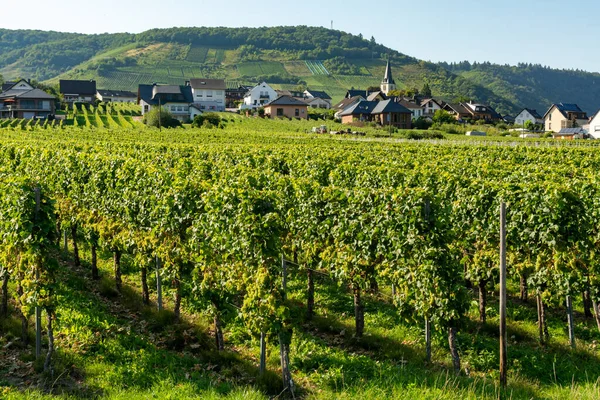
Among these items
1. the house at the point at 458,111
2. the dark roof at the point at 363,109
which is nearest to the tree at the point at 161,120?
the dark roof at the point at 363,109

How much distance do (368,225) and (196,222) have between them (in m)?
4.02

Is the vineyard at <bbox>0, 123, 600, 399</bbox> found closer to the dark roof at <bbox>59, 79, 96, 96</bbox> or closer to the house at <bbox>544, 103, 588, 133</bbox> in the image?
the house at <bbox>544, 103, 588, 133</bbox>

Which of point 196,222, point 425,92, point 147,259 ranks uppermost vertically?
point 425,92

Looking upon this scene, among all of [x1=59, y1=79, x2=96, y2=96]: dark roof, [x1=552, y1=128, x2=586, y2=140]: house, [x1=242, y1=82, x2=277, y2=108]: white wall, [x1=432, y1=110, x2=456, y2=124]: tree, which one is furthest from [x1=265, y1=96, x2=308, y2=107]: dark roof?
[x1=59, y1=79, x2=96, y2=96]: dark roof

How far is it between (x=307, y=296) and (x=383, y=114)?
8521 centimetres

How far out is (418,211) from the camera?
38.8 feet

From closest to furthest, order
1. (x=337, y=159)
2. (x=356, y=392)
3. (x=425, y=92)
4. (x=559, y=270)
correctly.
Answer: (x=356, y=392), (x=559, y=270), (x=337, y=159), (x=425, y=92)

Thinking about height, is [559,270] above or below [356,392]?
above

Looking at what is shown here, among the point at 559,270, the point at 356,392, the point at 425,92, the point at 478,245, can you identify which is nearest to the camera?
the point at 356,392

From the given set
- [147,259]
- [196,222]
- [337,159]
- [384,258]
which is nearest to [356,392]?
[384,258]

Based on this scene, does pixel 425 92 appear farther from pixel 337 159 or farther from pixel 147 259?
pixel 147 259

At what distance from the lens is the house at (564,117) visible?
373ft

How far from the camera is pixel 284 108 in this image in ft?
366

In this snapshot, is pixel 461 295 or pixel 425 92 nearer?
pixel 461 295
